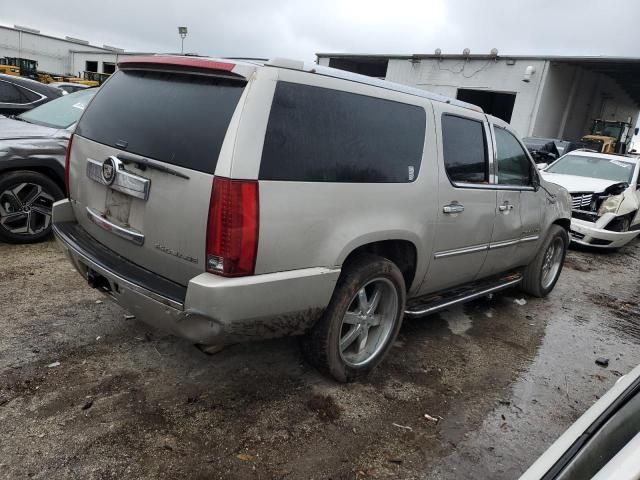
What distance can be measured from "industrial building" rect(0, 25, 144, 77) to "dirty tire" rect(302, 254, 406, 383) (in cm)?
5300

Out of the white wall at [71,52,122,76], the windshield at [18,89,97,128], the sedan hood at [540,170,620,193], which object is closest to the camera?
the windshield at [18,89,97,128]

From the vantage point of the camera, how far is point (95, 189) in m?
2.93

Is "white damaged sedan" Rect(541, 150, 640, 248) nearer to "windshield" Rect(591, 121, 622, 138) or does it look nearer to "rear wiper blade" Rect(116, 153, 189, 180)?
"rear wiper blade" Rect(116, 153, 189, 180)

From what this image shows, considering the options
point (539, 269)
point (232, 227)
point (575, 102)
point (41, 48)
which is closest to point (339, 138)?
point (232, 227)

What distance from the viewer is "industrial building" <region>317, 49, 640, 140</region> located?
880 inches

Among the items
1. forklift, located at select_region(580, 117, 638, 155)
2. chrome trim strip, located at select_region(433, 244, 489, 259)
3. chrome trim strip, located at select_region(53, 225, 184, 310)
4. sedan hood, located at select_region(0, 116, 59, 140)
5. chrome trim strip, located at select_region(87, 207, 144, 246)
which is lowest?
chrome trim strip, located at select_region(53, 225, 184, 310)

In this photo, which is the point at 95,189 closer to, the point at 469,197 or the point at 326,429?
the point at 326,429

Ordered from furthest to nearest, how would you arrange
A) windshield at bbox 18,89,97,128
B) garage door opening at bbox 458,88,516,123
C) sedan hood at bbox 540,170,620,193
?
1. garage door opening at bbox 458,88,516,123
2. sedan hood at bbox 540,170,620,193
3. windshield at bbox 18,89,97,128

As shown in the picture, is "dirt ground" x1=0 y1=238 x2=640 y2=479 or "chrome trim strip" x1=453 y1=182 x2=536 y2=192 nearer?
"dirt ground" x1=0 y1=238 x2=640 y2=479

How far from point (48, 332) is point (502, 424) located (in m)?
3.15

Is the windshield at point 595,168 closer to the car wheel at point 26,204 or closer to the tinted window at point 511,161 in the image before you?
the tinted window at point 511,161

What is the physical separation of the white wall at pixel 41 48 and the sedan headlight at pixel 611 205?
58.2 m

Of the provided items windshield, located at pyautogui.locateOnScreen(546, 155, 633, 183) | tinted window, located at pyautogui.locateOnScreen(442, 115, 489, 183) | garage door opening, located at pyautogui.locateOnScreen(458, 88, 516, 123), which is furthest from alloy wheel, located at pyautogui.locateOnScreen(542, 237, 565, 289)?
garage door opening, located at pyautogui.locateOnScreen(458, 88, 516, 123)

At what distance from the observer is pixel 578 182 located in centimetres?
891
